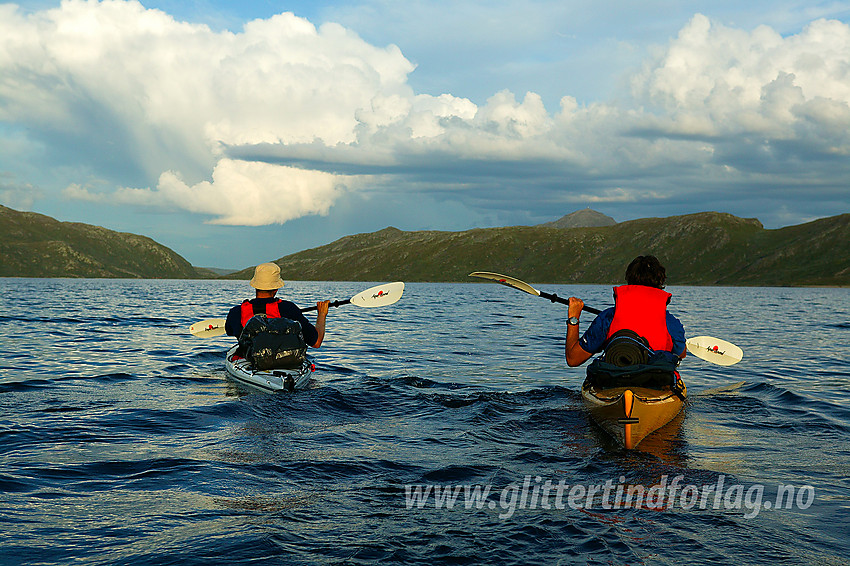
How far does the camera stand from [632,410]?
30.8 feet

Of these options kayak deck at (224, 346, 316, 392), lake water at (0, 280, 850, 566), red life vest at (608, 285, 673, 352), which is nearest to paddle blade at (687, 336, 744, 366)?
lake water at (0, 280, 850, 566)

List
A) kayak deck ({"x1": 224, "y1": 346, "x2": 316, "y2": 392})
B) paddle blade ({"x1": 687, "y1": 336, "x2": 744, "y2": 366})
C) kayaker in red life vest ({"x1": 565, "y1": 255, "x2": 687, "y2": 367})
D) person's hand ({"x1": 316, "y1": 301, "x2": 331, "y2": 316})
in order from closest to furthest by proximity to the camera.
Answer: kayaker in red life vest ({"x1": 565, "y1": 255, "x2": 687, "y2": 367}) < kayak deck ({"x1": 224, "y1": 346, "x2": 316, "y2": 392}) < person's hand ({"x1": 316, "y1": 301, "x2": 331, "y2": 316}) < paddle blade ({"x1": 687, "y1": 336, "x2": 744, "y2": 366})

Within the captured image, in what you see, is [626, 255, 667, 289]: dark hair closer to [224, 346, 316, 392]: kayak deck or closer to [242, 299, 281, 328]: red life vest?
[224, 346, 316, 392]: kayak deck

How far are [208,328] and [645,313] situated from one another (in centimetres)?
1363

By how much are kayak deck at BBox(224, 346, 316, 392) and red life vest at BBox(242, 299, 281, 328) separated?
1119 millimetres

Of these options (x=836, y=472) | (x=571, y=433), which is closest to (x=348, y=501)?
(x=571, y=433)

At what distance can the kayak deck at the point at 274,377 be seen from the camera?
13.5 metres

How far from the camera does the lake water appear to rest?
5988 millimetres

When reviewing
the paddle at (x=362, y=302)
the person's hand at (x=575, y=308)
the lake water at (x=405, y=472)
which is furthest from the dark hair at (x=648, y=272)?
the paddle at (x=362, y=302)

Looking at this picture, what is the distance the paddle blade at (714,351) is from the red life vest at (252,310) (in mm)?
10583

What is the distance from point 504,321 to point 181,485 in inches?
1365

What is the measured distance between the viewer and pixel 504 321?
41.4m

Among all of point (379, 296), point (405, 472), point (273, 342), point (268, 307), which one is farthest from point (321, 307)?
point (405, 472)

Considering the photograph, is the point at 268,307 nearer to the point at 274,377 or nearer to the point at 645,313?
the point at 274,377
